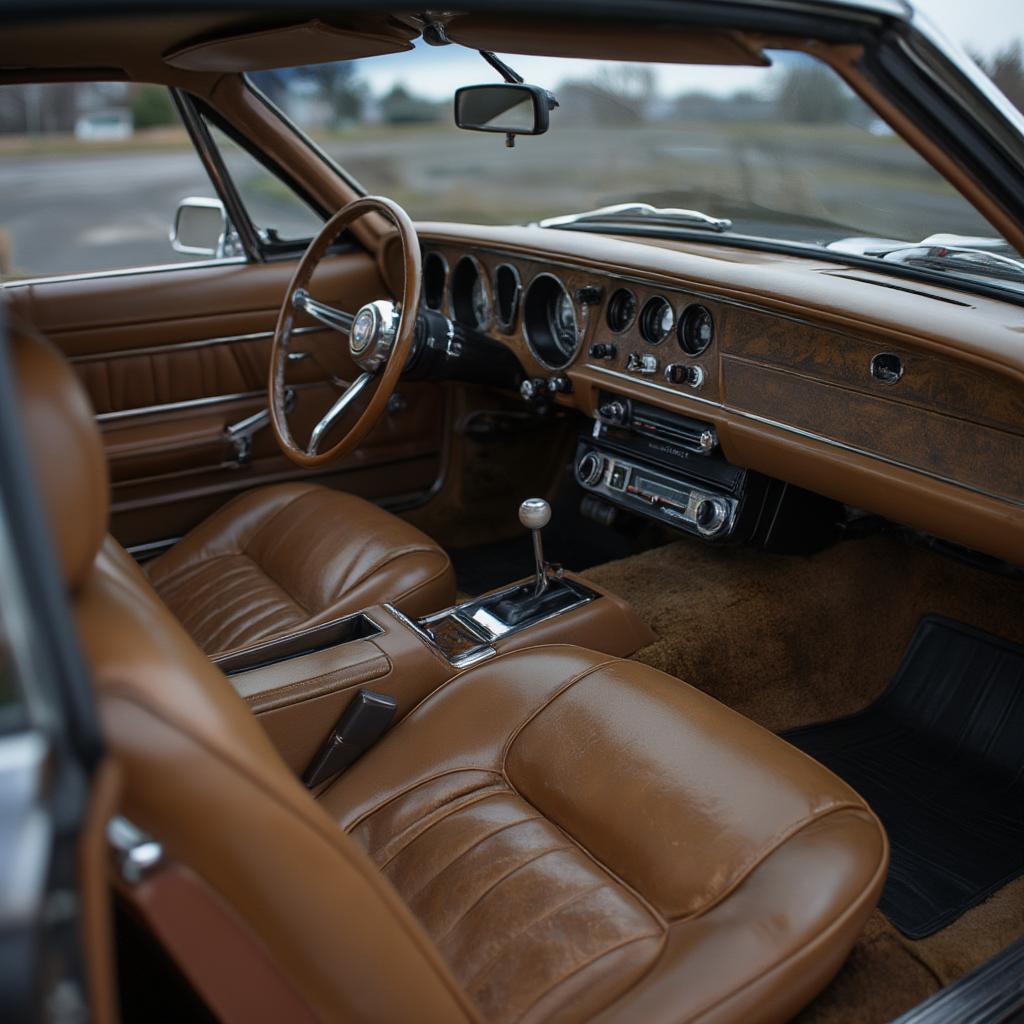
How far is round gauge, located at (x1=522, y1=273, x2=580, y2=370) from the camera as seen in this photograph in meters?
2.65

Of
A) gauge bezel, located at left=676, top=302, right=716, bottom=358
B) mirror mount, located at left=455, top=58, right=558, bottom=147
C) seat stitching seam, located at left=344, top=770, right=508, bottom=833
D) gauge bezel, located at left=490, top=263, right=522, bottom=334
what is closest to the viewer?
seat stitching seam, located at left=344, top=770, right=508, bottom=833

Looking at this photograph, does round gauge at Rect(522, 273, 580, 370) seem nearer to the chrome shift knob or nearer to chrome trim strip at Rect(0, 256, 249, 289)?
the chrome shift knob

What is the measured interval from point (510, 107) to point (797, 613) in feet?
4.12

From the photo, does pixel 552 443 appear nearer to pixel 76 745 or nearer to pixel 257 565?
pixel 257 565

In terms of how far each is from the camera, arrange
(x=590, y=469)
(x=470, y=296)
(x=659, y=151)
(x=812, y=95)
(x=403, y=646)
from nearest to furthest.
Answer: (x=403, y=646) < (x=590, y=469) < (x=470, y=296) < (x=812, y=95) < (x=659, y=151)

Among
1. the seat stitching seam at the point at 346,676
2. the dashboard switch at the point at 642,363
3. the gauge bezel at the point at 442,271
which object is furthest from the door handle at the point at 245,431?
the seat stitching seam at the point at 346,676

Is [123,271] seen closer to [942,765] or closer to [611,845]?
[611,845]

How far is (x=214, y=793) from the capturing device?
2.37 feet

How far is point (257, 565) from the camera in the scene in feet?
7.50

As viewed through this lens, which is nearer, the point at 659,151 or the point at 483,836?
the point at 483,836

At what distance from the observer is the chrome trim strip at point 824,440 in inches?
67.8

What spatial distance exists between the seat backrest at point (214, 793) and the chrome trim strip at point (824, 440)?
49.9 inches

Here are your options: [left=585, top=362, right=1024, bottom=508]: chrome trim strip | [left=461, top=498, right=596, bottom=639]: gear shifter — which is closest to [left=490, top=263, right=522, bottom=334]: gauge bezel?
[left=585, top=362, right=1024, bottom=508]: chrome trim strip

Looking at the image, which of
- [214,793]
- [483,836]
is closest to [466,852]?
[483,836]
